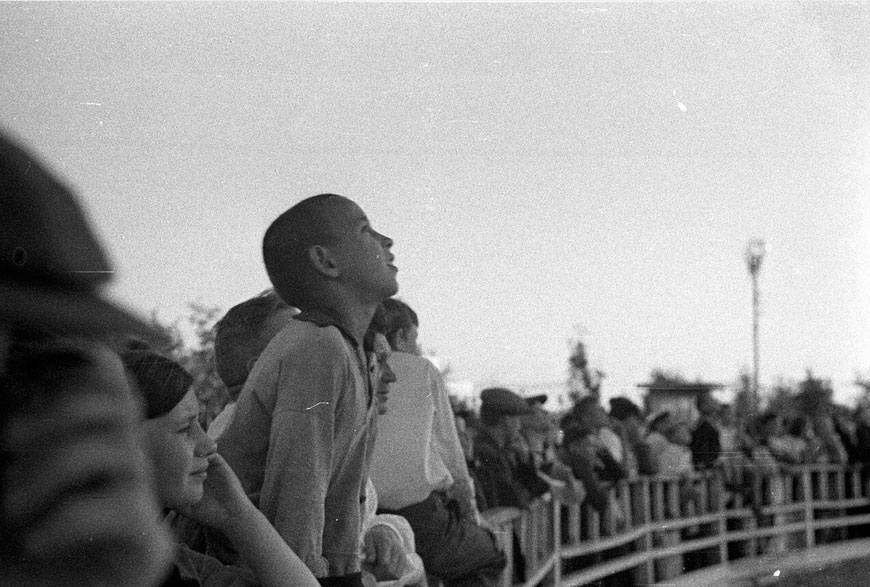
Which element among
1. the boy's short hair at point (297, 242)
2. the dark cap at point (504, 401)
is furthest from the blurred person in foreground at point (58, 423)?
the dark cap at point (504, 401)

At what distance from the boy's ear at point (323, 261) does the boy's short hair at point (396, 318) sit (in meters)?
0.10

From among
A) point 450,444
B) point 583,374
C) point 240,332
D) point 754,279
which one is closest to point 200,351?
point 240,332

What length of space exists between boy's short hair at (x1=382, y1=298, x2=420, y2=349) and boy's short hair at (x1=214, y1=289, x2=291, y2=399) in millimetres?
169

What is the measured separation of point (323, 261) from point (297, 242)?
0.21 ft

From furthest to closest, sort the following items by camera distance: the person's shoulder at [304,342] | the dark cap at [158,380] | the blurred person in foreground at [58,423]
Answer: the person's shoulder at [304,342] → the dark cap at [158,380] → the blurred person in foreground at [58,423]

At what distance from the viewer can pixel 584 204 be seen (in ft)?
5.50

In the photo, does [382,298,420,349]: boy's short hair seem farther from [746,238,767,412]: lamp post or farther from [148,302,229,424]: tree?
[746,238,767,412]: lamp post

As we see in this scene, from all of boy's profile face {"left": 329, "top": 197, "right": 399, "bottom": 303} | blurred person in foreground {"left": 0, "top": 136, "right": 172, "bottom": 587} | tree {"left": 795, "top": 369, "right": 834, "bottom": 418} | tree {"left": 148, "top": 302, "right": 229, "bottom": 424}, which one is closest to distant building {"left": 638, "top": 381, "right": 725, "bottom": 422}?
tree {"left": 795, "top": 369, "right": 834, "bottom": 418}

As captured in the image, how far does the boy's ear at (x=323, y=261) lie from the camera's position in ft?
5.62

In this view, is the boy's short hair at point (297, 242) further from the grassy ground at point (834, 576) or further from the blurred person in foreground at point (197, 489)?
the grassy ground at point (834, 576)

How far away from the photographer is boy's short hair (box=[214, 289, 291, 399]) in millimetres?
1647

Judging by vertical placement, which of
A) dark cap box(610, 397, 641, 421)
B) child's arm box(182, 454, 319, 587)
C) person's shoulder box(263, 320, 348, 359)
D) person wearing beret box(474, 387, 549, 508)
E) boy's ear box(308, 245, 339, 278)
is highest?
boy's ear box(308, 245, 339, 278)

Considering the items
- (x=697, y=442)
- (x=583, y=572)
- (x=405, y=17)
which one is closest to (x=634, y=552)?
(x=583, y=572)

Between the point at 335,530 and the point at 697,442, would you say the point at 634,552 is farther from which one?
the point at 335,530
